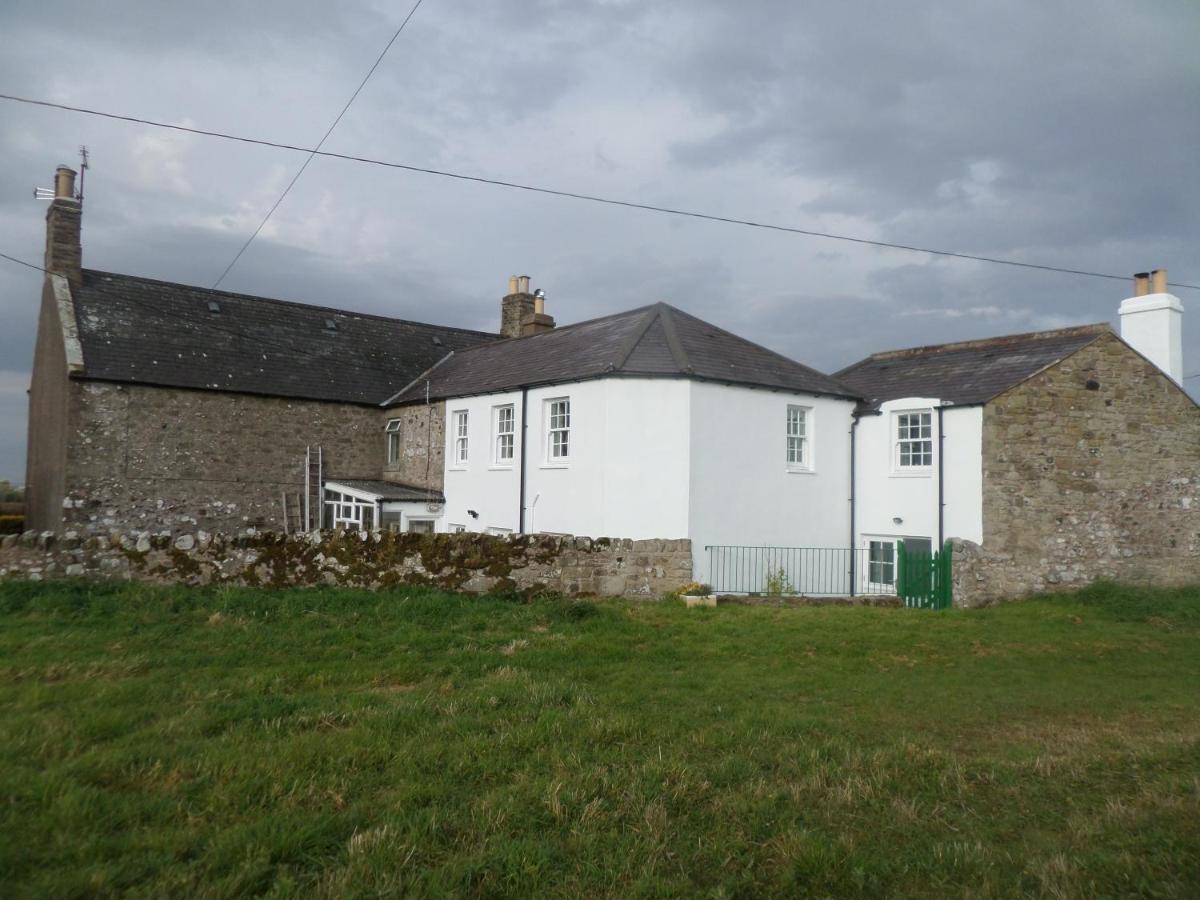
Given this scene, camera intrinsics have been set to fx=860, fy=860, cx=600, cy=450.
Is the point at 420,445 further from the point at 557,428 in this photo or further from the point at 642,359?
the point at 642,359

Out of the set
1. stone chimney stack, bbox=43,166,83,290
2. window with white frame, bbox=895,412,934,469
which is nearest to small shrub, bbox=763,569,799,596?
window with white frame, bbox=895,412,934,469

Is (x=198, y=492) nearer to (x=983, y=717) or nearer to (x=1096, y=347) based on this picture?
(x=983, y=717)

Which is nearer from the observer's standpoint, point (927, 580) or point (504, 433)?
point (927, 580)

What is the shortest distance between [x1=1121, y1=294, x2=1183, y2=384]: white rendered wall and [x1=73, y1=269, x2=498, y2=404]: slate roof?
2101 centimetres

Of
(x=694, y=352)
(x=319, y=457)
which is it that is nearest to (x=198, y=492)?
(x=319, y=457)

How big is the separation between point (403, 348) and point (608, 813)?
26399 mm

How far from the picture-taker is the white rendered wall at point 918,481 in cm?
1816

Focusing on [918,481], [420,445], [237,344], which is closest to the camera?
[918,481]

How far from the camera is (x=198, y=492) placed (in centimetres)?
2330

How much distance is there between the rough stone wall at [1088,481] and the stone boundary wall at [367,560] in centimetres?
719

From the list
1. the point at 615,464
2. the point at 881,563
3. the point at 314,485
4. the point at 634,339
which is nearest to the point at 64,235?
the point at 314,485

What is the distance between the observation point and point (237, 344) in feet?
84.1

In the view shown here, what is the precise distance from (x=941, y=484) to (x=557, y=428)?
28.4ft

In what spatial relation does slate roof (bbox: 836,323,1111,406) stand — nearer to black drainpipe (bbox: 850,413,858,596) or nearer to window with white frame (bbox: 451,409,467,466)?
black drainpipe (bbox: 850,413,858,596)
